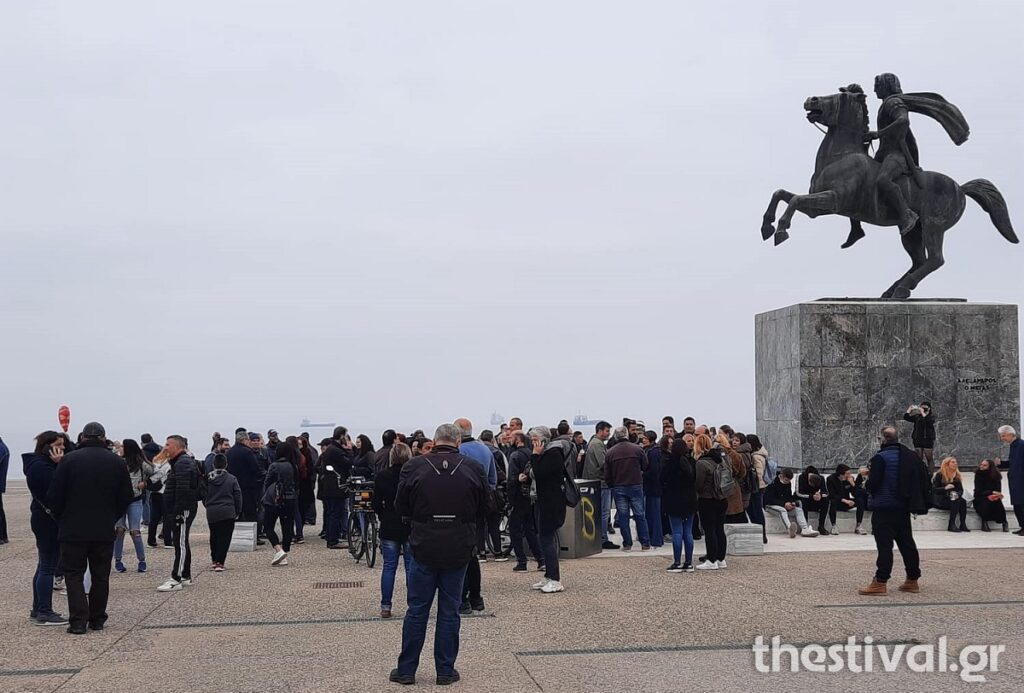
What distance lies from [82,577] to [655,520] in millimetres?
8415

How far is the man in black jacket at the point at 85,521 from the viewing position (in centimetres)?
988

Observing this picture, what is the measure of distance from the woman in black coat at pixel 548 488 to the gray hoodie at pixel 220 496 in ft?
11.8

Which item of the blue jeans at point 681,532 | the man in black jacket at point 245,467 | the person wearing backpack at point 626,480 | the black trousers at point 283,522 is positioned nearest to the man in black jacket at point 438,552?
the blue jeans at point 681,532

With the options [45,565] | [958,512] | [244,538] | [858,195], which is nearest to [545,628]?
[45,565]

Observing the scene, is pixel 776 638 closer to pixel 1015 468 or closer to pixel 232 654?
pixel 232 654

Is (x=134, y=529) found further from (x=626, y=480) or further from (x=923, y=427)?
(x=923, y=427)

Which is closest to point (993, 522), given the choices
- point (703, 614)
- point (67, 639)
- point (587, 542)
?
point (587, 542)

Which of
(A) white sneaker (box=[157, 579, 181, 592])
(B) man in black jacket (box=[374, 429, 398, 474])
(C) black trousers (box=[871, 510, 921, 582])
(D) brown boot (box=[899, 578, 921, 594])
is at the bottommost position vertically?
(A) white sneaker (box=[157, 579, 181, 592])

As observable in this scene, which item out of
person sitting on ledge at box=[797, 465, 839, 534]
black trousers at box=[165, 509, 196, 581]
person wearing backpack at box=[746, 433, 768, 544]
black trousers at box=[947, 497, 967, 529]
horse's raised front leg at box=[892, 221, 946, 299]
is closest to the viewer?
black trousers at box=[165, 509, 196, 581]

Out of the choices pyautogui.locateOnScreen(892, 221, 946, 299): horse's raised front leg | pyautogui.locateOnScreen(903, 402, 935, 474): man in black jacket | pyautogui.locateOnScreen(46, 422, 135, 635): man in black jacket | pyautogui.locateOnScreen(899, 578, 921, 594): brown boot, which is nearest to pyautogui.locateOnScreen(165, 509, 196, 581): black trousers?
pyautogui.locateOnScreen(46, 422, 135, 635): man in black jacket

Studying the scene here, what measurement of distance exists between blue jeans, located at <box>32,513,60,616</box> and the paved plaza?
1.09ft

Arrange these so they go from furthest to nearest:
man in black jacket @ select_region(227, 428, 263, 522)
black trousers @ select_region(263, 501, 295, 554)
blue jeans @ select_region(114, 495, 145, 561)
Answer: man in black jacket @ select_region(227, 428, 263, 522)
black trousers @ select_region(263, 501, 295, 554)
blue jeans @ select_region(114, 495, 145, 561)

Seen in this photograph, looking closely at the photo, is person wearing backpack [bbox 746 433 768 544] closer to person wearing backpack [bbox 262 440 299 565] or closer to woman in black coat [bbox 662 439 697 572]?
woman in black coat [bbox 662 439 697 572]

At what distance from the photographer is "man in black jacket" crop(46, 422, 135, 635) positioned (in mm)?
9875
